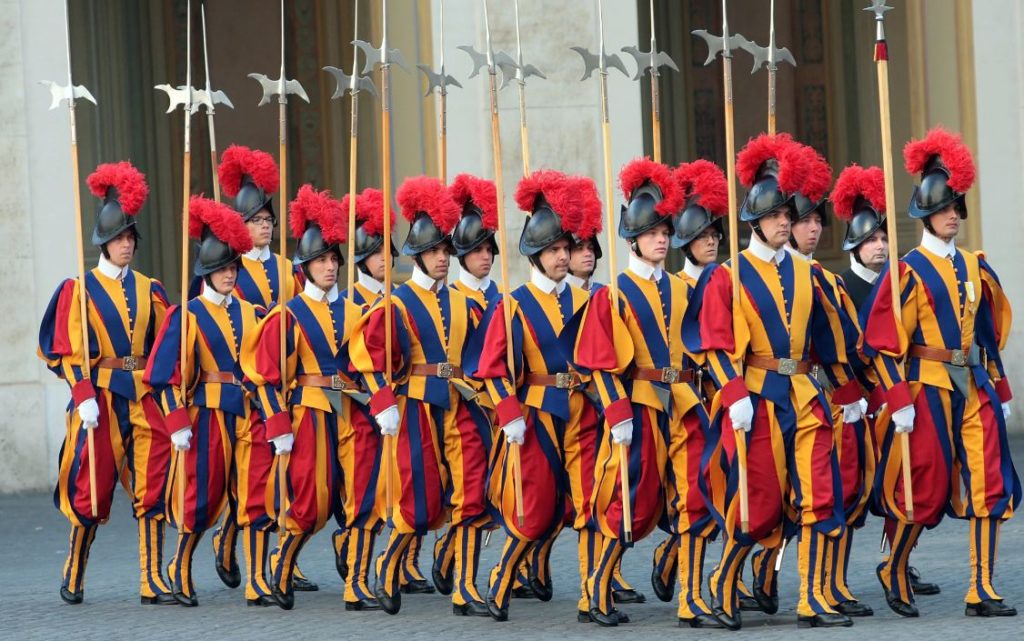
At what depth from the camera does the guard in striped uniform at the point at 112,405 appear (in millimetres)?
9750

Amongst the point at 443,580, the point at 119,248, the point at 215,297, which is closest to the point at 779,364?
the point at 443,580

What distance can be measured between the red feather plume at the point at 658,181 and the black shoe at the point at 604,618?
1640mm

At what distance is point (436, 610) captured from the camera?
9.34m

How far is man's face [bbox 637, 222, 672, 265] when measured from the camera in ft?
28.6

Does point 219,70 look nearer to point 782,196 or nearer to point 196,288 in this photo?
point 196,288

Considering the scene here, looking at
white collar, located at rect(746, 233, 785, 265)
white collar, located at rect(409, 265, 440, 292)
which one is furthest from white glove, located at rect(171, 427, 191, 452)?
white collar, located at rect(746, 233, 785, 265)

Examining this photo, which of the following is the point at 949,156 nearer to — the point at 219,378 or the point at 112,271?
the point at 219,378

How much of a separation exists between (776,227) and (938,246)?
2.30ft

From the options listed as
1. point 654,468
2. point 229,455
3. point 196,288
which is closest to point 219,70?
point 196,288

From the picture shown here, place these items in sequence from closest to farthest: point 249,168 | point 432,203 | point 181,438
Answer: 1. point 432,203
2. point 181,438
3. point 249,168

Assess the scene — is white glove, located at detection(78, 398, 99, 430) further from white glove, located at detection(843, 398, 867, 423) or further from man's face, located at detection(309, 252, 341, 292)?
white glove, located at detection(843, 398, 867, 423)

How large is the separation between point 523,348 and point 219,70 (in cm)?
1163

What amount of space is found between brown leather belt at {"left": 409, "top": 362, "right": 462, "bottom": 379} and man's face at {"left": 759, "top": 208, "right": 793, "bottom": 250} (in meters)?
1.60

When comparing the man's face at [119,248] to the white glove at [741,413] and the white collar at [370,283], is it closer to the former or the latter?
the white collar at [370,283]
